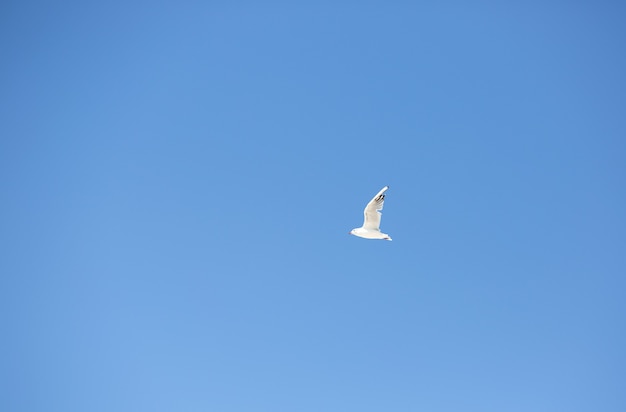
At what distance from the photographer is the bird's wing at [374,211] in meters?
25.2

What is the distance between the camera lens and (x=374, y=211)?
84.1ft

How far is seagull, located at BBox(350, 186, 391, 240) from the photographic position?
25.2m

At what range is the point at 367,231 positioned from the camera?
26875 mm

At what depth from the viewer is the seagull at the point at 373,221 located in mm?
25234

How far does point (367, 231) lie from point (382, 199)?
2266 mm

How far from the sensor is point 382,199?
25.2 meters

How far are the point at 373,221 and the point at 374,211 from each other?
2.55ft

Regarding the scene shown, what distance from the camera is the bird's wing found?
25156 mm

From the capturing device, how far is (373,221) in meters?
26.2

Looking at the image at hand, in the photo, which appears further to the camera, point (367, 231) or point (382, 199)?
point (367, 231)
